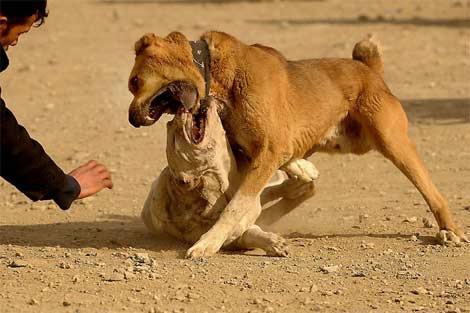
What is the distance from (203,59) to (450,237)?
199cm

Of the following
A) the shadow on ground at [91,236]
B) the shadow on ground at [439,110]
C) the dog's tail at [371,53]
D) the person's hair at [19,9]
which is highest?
the dog's tail at [371,53]

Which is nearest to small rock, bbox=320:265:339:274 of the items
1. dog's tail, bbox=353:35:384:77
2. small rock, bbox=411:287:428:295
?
small rock, bbox=411:287:428:295

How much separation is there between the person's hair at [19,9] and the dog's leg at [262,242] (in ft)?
7.46

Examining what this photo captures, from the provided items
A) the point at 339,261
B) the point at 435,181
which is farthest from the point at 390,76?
Result: the point at 339,261

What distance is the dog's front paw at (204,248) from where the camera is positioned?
24.1 feet

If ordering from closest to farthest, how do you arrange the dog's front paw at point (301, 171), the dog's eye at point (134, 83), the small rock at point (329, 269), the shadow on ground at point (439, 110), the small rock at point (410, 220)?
the small rock at point (329, 269) → the dog's eye at point (134, 83) → the dog's front paw at point (301, 171) → the small rock at point (410, 220) → the shadow on ground at point (439, 110)

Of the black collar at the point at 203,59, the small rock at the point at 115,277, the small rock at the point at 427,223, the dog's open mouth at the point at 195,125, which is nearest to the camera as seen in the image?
the small rock at the point at 115,277

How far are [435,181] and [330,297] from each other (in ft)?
12.4

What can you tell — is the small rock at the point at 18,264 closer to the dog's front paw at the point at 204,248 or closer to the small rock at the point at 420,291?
the dog's front paw at the point at 204,248

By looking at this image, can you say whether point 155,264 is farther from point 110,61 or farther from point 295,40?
point 295,40

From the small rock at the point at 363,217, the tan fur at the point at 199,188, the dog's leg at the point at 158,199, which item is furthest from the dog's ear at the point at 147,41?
the small rock at the point at 363,217

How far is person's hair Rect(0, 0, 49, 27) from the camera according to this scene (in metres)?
5.89

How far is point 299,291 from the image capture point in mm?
6508

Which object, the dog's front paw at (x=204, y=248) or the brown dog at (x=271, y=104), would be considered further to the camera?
the brown dog at (x=271, y=104)
